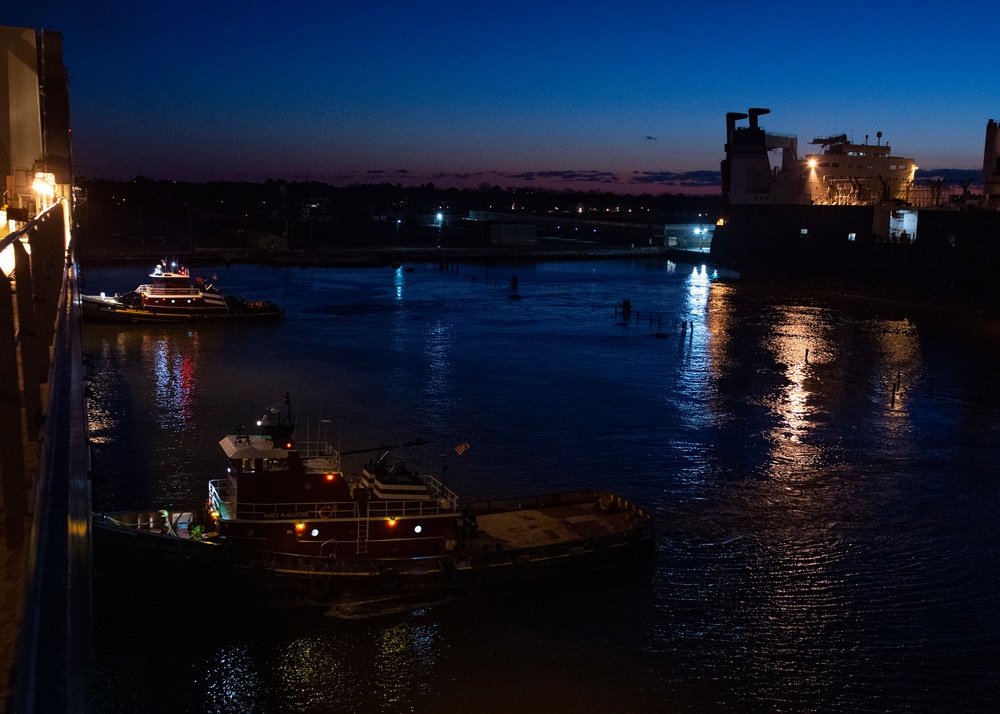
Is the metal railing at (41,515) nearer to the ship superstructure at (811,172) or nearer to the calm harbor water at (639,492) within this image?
the calm harbor water at (639,492)

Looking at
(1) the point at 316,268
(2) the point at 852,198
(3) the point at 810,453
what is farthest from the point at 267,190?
(3) the point at 810,453

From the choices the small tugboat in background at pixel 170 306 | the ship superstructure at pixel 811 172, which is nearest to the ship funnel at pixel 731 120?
the ship superstructure at pixel 811 172

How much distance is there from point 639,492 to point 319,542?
7.05 metres

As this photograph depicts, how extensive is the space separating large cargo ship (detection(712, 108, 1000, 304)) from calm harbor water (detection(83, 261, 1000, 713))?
460 cm

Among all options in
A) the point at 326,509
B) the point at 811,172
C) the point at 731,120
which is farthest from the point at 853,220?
the point at 326,509

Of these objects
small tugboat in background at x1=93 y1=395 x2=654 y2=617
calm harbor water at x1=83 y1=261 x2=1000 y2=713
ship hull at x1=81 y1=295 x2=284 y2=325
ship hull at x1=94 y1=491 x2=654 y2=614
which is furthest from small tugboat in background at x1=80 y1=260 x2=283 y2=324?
ship hull at x1=94 y1=491 x2=654 y2=614

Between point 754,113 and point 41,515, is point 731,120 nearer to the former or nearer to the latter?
point 754,113

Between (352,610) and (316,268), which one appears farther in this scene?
(316,268)

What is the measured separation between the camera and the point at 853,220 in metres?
49.0

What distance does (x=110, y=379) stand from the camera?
26.7m

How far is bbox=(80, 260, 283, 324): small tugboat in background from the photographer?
1480 inches

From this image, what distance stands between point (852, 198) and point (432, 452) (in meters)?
45.1

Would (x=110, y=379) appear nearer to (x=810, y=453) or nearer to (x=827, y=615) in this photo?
(x=810, y=453)

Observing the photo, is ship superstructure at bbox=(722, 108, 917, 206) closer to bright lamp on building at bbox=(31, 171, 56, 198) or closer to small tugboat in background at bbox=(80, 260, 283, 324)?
small tugboat in background at bbox=(80, 260, 283, 324)
